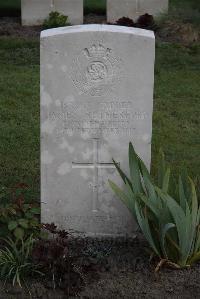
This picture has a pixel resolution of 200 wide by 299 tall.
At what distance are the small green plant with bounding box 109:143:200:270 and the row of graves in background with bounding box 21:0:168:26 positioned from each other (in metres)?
7.55

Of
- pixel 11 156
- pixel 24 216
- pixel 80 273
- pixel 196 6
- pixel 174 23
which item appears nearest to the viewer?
pixel 80 273

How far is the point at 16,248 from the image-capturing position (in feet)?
17.2

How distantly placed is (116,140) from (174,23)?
23.9 feet

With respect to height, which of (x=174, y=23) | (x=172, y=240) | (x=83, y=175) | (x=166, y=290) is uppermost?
(x=174, y=23)

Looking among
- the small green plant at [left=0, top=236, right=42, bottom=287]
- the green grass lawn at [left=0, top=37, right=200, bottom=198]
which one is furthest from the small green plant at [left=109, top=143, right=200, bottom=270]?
the green grass lawn at [left=0, top=37, right=200, bottom=198]

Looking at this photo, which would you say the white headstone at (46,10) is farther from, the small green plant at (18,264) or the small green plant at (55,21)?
the small green plant at (18,264)

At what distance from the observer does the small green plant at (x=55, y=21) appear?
12211 millimetres

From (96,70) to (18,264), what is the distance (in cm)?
145

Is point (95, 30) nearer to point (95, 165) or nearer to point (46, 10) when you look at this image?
point (95, 165)

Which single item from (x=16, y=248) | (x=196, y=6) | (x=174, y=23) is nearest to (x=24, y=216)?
(x=16, y=248)

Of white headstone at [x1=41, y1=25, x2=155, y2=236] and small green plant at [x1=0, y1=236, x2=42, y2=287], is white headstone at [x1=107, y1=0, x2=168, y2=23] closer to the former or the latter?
white headstone at [x1=41, y1=25, x2=155, y2=236]

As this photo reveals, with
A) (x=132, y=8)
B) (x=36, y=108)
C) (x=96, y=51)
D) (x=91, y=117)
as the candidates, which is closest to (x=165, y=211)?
(x=91, y=117)

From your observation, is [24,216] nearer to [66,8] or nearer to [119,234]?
[119,234]

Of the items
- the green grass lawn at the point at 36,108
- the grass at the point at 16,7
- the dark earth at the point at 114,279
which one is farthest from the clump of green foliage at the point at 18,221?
the grass at the point at 16,7
